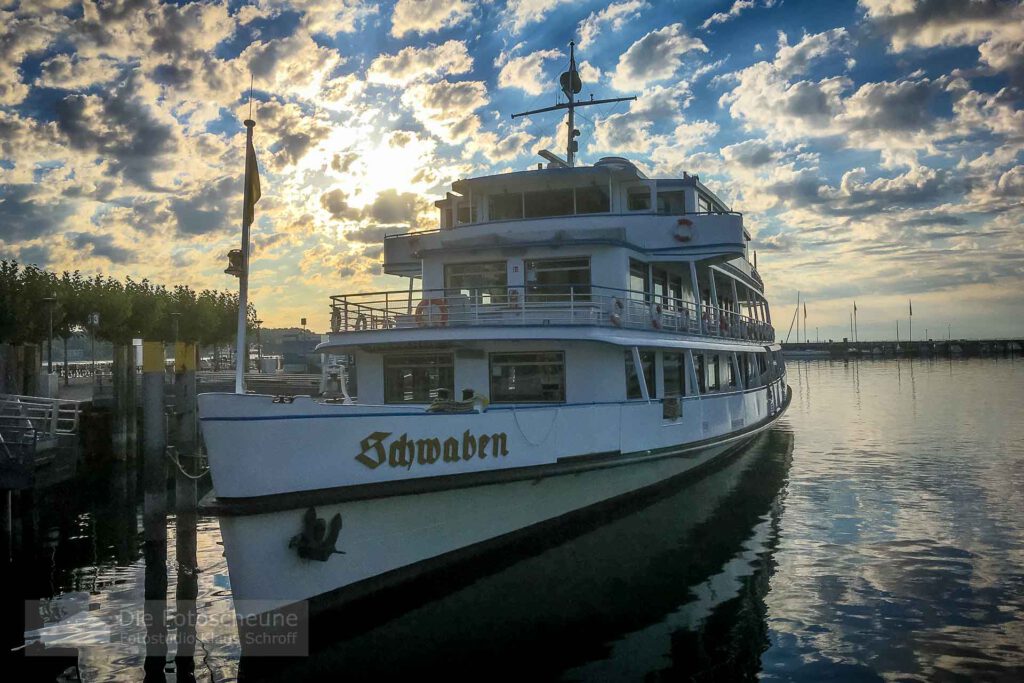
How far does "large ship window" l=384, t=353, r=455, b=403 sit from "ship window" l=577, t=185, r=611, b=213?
5.73 metres

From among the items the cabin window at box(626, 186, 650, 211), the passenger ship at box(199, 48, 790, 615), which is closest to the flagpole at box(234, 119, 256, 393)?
the passenger ship at box(199, 48, 790, 615)

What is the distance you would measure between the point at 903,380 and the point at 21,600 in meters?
77.6

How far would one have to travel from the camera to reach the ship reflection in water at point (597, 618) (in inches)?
350

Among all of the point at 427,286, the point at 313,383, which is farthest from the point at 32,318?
the point at 427,286

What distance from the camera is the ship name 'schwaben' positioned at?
992 cm

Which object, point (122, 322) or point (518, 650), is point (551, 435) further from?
point (122, 322)

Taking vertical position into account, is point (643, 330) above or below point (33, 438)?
above

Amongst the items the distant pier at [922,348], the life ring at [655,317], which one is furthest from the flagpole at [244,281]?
the distant pier at [922,348]

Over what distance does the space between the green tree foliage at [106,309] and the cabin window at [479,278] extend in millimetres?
20253

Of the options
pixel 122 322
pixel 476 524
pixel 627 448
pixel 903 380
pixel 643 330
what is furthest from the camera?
pixel 903 380

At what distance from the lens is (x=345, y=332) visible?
14562 mm

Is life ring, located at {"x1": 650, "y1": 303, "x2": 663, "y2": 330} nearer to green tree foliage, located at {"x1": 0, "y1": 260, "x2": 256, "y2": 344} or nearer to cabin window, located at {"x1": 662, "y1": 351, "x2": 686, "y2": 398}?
cabin window, located at {"x1": 662, "y1": 351, "x2": 686, "y2": 398}

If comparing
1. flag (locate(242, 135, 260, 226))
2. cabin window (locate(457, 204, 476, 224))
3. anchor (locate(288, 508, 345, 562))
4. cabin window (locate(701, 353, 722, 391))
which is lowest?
anchor (locate(288, 508, 345, 562))

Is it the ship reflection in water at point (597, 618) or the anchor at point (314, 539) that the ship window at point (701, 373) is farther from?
the anchor at point (314, 539)
